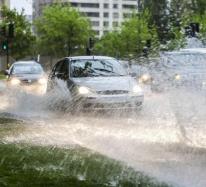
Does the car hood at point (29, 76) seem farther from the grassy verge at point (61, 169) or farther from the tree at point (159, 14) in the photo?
the tree at point (159, 14)

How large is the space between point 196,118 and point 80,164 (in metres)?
2.63

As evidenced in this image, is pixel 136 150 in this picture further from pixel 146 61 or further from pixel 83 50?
pixel 83 50

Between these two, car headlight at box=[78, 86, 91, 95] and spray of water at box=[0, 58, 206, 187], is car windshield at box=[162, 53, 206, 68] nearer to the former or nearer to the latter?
spray of water at box=[0, 58, 206, 187]

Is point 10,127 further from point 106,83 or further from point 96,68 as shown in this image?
point 96,68

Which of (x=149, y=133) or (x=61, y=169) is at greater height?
(x=61, y=169)

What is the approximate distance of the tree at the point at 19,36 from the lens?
7038cm

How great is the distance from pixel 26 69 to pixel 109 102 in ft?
48.8

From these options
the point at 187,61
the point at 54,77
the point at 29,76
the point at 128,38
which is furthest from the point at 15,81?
A: the point at 128,38

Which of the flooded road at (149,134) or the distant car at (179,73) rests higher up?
the distant car at (179,73)

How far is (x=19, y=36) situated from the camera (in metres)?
70.7

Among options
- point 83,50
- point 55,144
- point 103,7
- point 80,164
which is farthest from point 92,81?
point 103,7

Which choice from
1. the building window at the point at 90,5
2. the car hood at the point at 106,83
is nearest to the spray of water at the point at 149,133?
the car hood at the point at 106,83

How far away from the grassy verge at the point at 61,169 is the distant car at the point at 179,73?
3005 mm

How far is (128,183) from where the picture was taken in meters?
6.96
